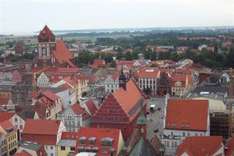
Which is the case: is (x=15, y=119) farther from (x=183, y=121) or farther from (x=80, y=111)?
(x=183, y=121)

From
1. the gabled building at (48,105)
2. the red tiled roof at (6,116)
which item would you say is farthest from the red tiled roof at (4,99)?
the red tiled roof at (6,116)

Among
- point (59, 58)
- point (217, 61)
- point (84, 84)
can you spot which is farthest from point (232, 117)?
point (217, 61)

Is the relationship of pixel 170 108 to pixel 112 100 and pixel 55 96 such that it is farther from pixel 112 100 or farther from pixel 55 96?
pixel 55 96

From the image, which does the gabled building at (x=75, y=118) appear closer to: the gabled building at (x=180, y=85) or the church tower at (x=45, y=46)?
the gabled building at (x=180, y=85)

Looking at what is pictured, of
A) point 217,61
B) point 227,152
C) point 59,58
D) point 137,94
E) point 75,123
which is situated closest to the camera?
point 227,152

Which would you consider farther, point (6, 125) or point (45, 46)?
point (45, 46)

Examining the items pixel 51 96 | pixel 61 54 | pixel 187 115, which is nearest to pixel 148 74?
pixel 61 54
